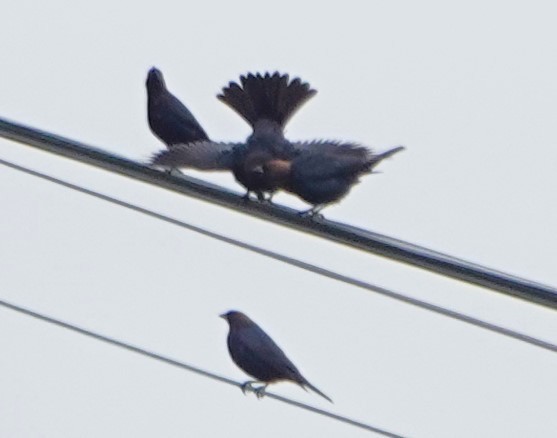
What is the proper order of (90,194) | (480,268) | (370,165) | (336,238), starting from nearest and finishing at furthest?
1. (480,268)
2. (336,238)
3. (90,194)
4. (370,165)

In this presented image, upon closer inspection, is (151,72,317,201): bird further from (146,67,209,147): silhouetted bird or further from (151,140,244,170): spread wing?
(146,67,209,147): silhouetted bird

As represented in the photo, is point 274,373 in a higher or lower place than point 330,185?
lower

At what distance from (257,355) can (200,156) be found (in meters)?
2.25

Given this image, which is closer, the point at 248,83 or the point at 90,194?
the point at 90,194

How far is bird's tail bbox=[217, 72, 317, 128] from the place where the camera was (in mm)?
9062

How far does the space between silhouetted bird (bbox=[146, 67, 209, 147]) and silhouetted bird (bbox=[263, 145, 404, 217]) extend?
5.63 ft

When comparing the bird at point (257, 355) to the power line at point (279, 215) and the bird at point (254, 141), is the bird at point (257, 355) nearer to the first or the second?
the bird at point (254, 141)

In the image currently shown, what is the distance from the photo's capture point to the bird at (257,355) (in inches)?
391

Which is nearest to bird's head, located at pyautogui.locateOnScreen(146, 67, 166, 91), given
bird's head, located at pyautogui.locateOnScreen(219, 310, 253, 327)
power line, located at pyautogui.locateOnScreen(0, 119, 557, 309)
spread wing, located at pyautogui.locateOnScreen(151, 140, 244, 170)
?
bird's head, located at pyautogui.locateOnScreen(219, 310, 253, 327)

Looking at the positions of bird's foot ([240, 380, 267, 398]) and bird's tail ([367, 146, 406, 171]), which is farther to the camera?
bird's foot ([240, 380, 267, 398])

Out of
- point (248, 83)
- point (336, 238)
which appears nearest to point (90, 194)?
point (336, 238)

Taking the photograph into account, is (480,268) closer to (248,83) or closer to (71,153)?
(71,153)

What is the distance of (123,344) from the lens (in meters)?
7.10

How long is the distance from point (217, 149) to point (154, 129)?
2.24 m
